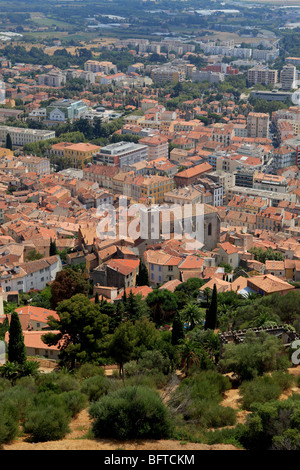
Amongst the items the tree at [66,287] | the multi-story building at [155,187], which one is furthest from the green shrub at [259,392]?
the multi-story building at [155,187]

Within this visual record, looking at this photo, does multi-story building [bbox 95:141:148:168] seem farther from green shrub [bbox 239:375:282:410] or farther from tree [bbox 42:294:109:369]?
green shrub [bbox 239:375:282:410]

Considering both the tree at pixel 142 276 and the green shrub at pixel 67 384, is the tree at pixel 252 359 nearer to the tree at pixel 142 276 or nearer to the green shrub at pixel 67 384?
the green shrub at pixel 67 384

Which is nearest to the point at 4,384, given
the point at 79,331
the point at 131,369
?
the point at 131,369

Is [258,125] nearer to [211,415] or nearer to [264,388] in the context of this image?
[264,388]

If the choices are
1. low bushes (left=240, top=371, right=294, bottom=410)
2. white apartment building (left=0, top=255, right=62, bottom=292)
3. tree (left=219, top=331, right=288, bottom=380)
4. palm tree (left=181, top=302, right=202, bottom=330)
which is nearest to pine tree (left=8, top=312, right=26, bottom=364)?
tree (left=219, top=331, right=288, bottom=380)

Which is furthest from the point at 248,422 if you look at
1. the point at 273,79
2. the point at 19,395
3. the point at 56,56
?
the point at 56,56
